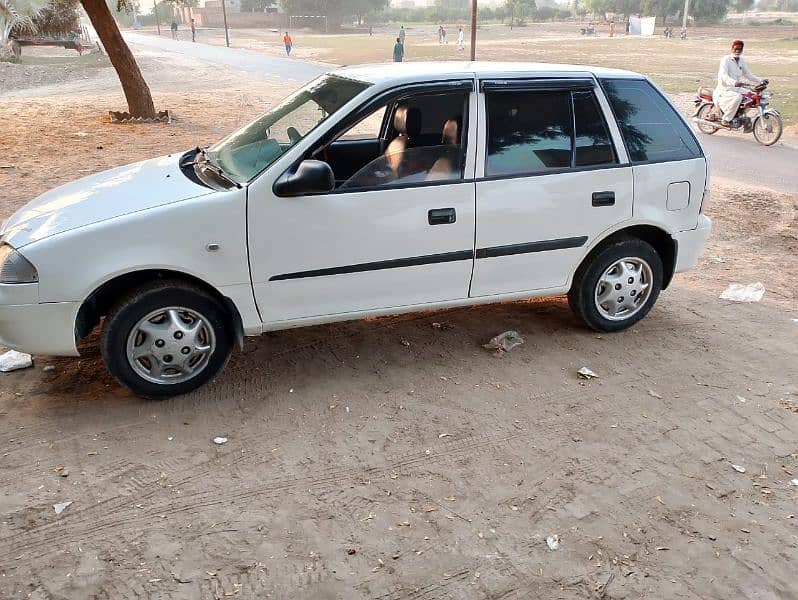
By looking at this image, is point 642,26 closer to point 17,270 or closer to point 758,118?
point 758,118

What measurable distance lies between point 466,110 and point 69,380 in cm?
301

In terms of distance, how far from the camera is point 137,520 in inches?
125

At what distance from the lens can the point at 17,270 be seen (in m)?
3.69

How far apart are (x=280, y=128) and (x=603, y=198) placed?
7.18ft

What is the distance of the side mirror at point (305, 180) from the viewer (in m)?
3.86

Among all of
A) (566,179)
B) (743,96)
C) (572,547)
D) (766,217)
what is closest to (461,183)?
(566,179)

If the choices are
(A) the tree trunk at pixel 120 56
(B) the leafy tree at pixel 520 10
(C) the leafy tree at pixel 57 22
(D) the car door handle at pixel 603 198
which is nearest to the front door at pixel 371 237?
→ (D) the car door handle at pixel 603 198

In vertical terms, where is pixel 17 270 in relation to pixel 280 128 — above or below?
below

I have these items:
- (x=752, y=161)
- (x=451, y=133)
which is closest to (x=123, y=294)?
(x=451, y=133)

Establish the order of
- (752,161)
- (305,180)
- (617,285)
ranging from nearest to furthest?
(305,180) < (617,285) < (752,161)

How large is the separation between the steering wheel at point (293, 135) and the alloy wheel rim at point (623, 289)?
91.2 inches

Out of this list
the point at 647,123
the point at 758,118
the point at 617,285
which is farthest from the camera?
the point at 758,118

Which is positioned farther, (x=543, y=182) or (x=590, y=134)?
(x=590, y=134)

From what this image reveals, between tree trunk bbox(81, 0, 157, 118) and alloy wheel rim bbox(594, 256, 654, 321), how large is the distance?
13.4 meters
